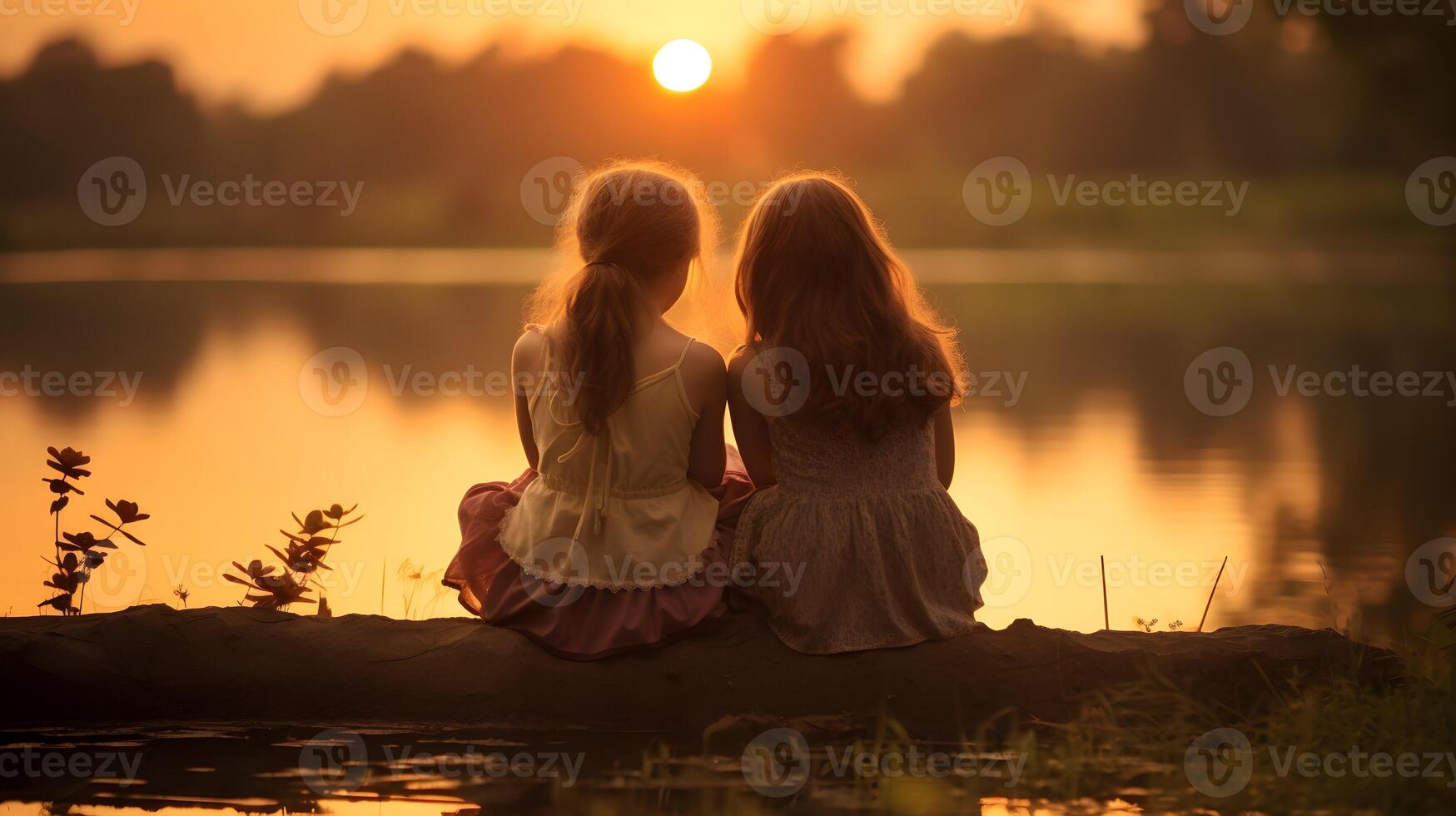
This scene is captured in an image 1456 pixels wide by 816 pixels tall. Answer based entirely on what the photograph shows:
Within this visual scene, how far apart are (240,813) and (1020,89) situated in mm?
48525

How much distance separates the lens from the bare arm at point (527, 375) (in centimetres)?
298

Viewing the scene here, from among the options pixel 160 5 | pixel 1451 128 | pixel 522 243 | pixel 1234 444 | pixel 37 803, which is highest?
pixel 160 5

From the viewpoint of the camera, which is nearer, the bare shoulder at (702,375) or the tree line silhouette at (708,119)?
the bare shoulder at (702,375)

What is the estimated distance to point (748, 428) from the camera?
9.62ft

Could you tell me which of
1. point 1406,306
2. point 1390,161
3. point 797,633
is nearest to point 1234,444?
point 797,633

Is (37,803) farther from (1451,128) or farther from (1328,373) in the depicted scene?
(1451,128)

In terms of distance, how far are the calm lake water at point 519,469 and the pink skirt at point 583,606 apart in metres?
0.20

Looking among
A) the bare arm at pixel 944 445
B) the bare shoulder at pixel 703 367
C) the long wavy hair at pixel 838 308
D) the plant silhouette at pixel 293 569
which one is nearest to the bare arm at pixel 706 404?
the bare shoulder at pixel 703 367

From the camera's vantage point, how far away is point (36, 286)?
16.3 meters

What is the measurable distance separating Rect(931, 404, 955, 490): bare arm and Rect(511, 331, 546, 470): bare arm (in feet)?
2.88

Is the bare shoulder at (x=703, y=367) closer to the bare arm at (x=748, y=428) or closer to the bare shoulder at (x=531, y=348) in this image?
the bare arm at (x=748, y=428)

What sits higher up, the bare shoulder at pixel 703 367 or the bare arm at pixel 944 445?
the bare shoulder at pixel 703 367

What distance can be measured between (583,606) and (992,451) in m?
3.47

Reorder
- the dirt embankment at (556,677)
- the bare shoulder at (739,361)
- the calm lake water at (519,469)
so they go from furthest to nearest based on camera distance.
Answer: the bare shoulder at (739,361) → the dirt embankment at (556,677) → the calm lake water at (519,469)
